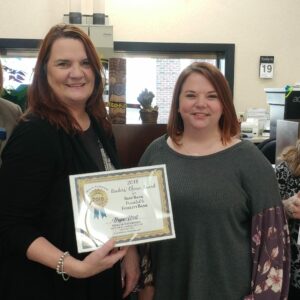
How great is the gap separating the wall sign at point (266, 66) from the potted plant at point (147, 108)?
8.67ft

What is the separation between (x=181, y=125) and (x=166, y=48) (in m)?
2.82

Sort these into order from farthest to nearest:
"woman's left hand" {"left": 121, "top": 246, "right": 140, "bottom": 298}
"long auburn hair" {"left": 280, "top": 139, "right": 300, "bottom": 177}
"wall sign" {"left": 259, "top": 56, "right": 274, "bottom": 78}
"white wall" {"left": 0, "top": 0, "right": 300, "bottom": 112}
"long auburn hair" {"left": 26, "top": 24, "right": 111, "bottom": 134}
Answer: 1. "wall sign" {"left": 259, "top": 56, "right": 274, "bottom": 78}
2. "white wall" {"left": 0, "top": 0, "right": 300, "bottom": 112}
3. "long auburn hair" {"left": 280, "top": 139, "right": 300, "bottom": 177}
4. "woman's left hand" {"left": 121, "top": 246, "right": 140, "bottom": 298}
5. "long auburn hair" {"left": 26, "top": 24, "right": 111, "bottom": 134}

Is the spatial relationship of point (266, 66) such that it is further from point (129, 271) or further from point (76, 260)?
point (76, 260)

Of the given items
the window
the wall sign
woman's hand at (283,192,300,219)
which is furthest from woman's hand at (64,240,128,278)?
the wall sign

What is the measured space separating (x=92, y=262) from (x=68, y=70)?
586mm

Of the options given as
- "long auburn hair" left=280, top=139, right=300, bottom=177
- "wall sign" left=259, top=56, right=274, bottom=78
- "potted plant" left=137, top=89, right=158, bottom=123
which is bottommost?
"long auburn hair" left=280, top=139, right=300, bottom=177

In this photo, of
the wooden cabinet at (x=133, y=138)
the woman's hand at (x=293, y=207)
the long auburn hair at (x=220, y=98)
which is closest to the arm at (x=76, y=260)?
the long auburn hair at (x=220, y=98)

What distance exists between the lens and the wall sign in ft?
14.3

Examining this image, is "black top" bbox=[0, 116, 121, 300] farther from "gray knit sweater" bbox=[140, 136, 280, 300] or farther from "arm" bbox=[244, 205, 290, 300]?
"arm" bbox=[244, 205, 290, 300]

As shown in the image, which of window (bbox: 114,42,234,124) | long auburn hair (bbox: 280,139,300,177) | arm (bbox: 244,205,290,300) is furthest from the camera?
window (bbox: 114,42,234,124)

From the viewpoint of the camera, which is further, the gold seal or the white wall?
the white wall

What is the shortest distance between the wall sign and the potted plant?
2643 mm

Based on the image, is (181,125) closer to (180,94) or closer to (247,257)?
(180,94)

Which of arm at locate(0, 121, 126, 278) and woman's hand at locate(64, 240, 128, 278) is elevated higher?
arm at locate(0, 121, 126, 278)
